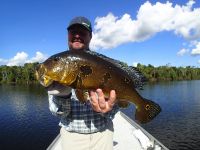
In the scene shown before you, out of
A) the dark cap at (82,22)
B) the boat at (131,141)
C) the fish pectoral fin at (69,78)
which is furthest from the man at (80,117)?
the boat at (131,141)

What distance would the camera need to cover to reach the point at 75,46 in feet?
15.9

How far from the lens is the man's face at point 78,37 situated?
4855 mm

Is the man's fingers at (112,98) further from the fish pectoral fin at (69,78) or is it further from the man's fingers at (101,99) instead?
the fish pectoral fin at (69,78)

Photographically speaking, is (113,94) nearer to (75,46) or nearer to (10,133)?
(75,46)

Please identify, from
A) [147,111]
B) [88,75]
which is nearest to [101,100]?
[88,75]

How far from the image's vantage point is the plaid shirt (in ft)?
15.6

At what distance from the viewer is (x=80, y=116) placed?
488cm

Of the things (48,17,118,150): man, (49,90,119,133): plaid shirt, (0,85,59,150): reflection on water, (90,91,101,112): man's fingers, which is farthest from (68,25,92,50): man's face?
(0,85,59,150): reflection on water

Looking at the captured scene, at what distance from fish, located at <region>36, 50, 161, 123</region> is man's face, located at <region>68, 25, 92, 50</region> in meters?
0.99

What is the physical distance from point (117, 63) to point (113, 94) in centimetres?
48

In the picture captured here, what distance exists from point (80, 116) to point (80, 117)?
2 cm

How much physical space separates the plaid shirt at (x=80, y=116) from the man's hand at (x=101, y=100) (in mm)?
769

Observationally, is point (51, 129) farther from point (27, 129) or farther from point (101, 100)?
point (101, 100)

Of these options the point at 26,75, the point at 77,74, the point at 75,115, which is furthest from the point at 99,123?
the point at 26,75
